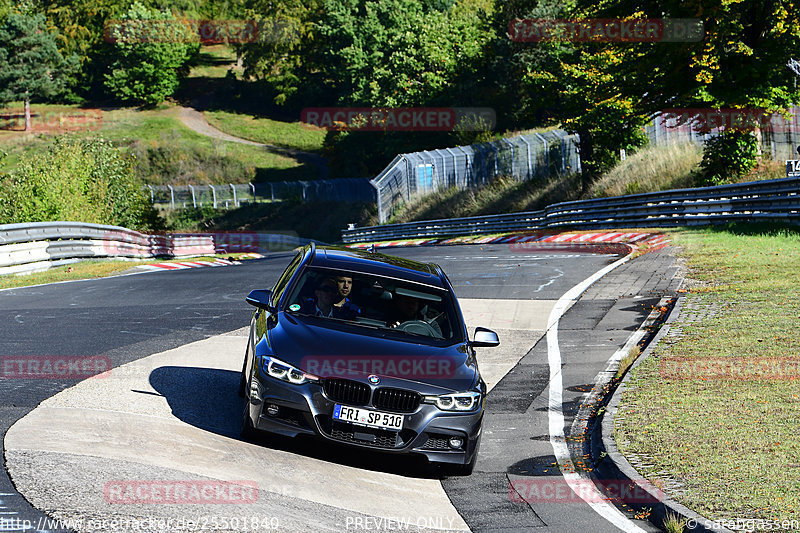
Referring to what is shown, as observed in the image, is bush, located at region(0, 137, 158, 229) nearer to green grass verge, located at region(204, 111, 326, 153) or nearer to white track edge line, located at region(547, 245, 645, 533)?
white track edge line, located at region(547, 245, 645, 533)

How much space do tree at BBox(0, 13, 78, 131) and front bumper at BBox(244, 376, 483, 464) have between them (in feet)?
358

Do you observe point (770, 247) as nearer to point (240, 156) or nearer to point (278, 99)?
point (240, 156)

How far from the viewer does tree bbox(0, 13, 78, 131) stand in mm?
107375

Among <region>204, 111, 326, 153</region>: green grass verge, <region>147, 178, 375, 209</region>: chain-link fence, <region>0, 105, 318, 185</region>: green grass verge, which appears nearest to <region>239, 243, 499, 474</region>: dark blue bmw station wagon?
<region>147, 178, 375, 209</region>: chain-link fence

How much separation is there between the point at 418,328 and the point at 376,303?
1.59ft

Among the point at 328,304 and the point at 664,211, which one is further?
the point at 664,211

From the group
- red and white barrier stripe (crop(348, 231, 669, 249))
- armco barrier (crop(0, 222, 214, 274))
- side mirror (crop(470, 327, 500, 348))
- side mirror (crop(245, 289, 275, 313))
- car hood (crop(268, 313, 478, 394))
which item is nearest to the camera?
car hood (crop(268, 313, 478, 394))

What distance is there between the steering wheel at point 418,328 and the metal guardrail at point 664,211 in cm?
1812

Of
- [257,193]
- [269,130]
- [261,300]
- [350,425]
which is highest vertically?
[269,130]

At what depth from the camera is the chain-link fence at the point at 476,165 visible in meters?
46.4

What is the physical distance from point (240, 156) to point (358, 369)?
3830 inches

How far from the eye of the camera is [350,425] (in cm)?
758

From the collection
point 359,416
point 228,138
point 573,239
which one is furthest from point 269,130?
point 359,416

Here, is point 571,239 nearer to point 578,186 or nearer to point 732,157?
point 732,157
